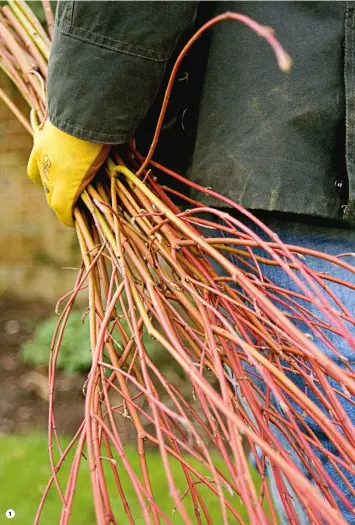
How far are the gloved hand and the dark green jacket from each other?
40mm

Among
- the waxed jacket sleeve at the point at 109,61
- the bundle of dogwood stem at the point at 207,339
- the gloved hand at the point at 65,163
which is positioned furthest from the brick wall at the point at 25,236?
the waxed jacket sleeve at the point at 109,61

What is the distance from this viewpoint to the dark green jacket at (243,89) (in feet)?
3.20

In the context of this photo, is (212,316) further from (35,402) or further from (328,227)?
(35,402)

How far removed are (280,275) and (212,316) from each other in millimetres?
315

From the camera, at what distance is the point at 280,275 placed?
109 cm

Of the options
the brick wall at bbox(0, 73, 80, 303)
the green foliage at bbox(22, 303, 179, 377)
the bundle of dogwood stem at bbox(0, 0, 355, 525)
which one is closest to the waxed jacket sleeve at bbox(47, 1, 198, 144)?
the bundle of dogwood stem at bbox(0, 0, 355, 525)

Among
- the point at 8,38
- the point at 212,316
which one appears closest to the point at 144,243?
the point at 212,316

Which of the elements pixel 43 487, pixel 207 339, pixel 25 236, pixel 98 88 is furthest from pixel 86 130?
pixel 43 487

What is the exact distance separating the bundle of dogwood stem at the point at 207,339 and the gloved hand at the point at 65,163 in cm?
3

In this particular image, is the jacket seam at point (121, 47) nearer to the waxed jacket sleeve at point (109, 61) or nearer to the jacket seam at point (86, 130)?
the waxed jacket sleeve at point (109, 61)

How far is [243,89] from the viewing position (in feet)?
3.46

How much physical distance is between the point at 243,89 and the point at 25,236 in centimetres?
137

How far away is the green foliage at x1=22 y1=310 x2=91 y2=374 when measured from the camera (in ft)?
7.57

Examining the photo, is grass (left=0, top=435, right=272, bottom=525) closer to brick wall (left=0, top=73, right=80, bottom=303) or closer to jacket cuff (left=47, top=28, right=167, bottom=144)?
brick wall (left=0, top=73, right=80, bottom=303)
